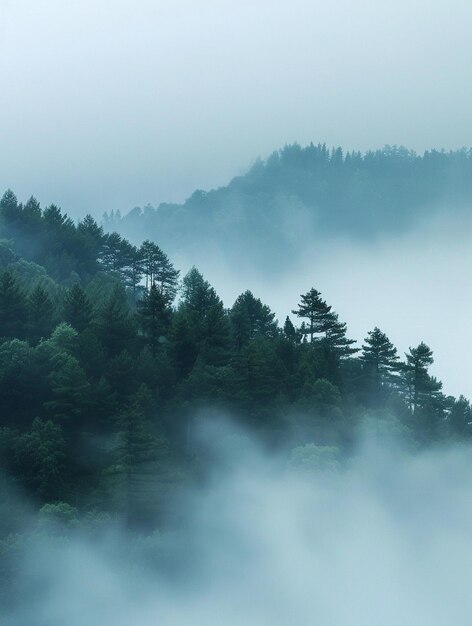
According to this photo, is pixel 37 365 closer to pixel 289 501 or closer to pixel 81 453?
pixel 81 453

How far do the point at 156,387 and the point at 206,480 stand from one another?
22.5 feet

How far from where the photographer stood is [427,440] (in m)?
59.2

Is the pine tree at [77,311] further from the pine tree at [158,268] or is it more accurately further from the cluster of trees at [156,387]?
the pine tree at [158,268]

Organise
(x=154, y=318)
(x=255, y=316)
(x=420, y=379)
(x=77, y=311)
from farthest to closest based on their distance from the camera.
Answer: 1. (x=255, y=316)
2. (x=420, y=379)
3. (x=154, y=318)
4. (x=77, y=311)

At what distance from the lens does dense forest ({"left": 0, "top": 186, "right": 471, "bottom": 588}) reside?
44875 millimetres

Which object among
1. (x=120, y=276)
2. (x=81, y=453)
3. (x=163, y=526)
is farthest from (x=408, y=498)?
(x=120, y=276)

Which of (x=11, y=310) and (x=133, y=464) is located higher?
(x=11, y=310)

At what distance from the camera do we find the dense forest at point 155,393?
44.9m

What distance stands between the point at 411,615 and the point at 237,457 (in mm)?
13085

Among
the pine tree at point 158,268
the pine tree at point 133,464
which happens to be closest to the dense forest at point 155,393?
→ the pine tree at point 133,464

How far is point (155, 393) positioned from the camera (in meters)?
52.2

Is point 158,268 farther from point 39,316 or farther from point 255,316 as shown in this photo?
point 39,316

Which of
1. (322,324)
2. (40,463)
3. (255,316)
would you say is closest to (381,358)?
(322,324)

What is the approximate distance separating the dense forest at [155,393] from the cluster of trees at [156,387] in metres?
0.08
